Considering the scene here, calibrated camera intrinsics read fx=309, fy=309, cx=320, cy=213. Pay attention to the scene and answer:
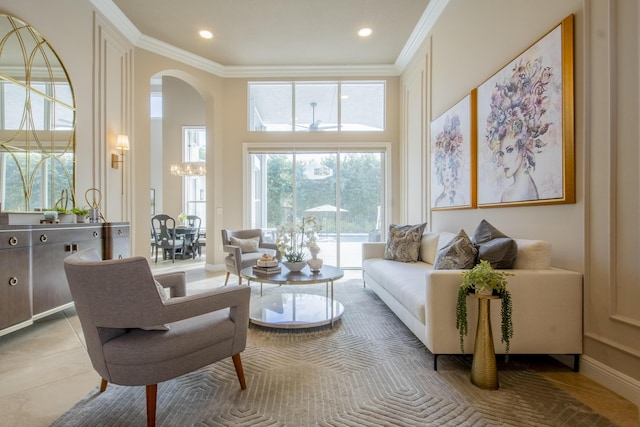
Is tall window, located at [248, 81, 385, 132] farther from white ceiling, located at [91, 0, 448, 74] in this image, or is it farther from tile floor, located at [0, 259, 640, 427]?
tile floor, located at [0, 259, 640, 427]

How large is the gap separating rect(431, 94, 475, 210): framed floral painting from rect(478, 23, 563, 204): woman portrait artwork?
190 mm

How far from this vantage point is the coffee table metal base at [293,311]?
265 centimetres

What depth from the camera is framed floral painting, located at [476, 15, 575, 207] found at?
2004 millimetres

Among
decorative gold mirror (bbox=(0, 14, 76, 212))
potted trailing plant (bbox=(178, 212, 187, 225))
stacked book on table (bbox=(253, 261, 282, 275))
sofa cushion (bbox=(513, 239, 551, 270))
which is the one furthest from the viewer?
potted trailing plant (bbox=(178, 212, 187, 225))

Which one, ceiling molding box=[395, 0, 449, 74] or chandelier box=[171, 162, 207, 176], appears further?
chandelier box=[171, 162, 207, 176]

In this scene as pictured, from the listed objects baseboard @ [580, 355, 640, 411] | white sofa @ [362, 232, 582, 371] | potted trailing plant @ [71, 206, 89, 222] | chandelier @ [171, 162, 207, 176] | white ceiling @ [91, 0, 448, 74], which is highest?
white ceiling @ [91, 0, 448, 74]

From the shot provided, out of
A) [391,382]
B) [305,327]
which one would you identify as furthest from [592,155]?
[305,327]

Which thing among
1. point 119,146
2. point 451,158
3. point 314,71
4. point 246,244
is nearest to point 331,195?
point 246,244

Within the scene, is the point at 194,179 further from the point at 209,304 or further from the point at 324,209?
the point at 209,304

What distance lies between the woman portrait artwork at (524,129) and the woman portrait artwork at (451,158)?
0.25 meters

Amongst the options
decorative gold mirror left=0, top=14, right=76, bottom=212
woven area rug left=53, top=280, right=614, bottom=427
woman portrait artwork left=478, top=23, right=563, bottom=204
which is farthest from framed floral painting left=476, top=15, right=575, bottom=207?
decorative gold mirror left=0, top=14, right=76, bottom=212

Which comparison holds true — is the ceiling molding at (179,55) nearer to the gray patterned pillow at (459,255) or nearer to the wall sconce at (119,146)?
the wall sconce at (119,146)

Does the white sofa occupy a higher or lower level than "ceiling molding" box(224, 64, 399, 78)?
lower

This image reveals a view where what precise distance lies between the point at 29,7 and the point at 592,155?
4.67 m
